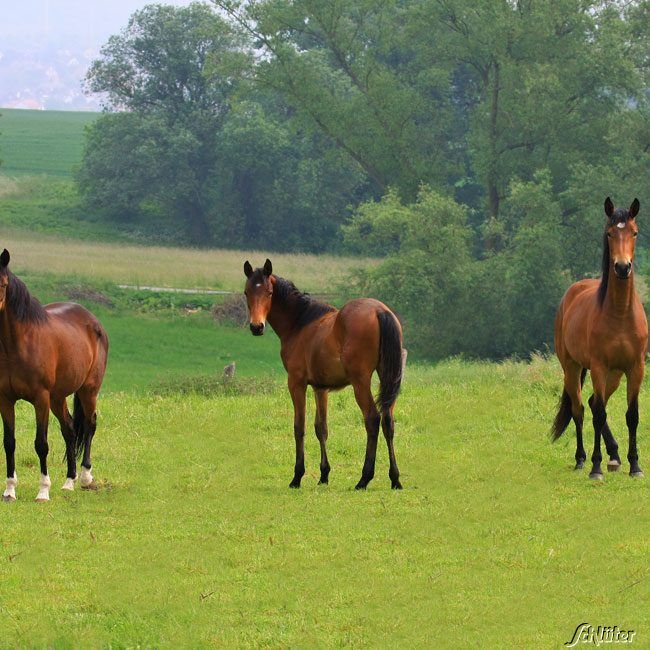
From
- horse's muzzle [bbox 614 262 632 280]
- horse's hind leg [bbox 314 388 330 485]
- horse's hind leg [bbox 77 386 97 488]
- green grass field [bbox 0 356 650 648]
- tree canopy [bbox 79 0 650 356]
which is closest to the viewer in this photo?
green grass field [bbox 0 356 650 648]

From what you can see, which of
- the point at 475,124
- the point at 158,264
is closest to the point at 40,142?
the point at 158,264

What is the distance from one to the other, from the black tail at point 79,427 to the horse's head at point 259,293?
2369 mm

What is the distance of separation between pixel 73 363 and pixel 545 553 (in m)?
5.78

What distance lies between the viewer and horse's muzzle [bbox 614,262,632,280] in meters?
11.3

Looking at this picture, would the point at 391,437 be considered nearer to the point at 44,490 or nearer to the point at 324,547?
the point at 324,547

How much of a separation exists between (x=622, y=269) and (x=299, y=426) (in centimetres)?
377

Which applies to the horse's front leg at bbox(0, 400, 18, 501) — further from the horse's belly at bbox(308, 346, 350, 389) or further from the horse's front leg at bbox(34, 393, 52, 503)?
the horse's belly at bbox(308, 346, 350, 389)

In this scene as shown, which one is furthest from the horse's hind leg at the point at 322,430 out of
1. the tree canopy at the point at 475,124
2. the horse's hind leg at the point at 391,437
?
the tree canopy at the point at 475,124

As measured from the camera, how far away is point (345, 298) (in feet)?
147

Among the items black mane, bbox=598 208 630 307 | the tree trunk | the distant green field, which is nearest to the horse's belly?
black mane, bbox=598 208 630 307

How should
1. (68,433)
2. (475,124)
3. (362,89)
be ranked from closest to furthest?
(68,433), (475,124), (362,89)

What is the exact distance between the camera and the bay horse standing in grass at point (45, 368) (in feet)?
37.7

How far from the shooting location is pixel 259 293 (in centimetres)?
1236

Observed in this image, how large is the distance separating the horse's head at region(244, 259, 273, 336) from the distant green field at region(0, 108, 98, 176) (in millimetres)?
67935
